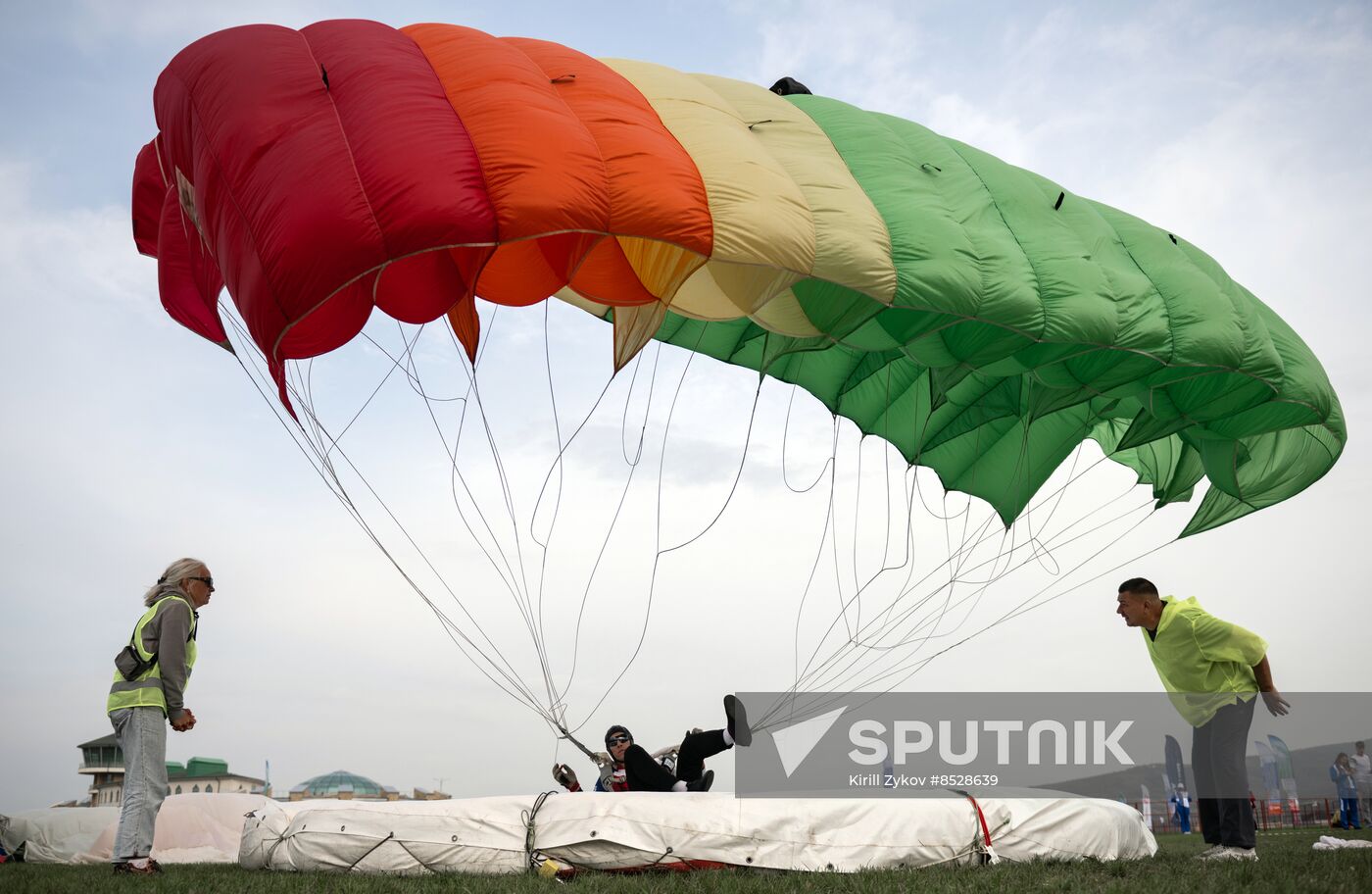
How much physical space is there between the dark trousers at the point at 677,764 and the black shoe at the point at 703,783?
25 mm

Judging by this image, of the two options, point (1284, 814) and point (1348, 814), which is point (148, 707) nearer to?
point (1348, 814)

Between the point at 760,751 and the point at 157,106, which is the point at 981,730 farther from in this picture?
the point at 157,106

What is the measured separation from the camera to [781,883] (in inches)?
167

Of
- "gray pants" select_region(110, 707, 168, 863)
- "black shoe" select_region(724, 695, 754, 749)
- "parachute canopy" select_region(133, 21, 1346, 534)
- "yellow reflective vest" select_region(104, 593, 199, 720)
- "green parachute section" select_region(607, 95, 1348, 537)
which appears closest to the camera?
"parachute canopy" select_region(133, 21, 1346, 534)

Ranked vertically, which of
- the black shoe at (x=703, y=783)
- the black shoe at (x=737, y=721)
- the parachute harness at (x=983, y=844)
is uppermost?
the black shoe at (x=737, y=721)

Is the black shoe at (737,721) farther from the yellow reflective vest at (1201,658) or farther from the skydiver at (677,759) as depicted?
the yellow reflective vest at (1201,658)

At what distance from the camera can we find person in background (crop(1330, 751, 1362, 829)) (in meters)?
9.30

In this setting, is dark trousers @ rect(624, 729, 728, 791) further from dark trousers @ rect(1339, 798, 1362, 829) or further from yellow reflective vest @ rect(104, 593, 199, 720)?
dark trousers @ rect(1339, 798, 1362, 829)

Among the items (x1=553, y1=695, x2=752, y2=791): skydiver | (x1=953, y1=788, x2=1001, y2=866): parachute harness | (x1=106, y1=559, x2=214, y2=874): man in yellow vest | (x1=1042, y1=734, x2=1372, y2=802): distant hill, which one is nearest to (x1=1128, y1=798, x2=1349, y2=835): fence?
(x1=1042, y1=734, x2=1372, y2=802): distant hill

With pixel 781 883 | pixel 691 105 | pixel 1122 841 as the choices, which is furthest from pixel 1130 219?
pixel 781 883

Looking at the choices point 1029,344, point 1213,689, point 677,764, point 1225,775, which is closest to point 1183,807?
point 1225,775

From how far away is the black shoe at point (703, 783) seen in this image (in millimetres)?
5652

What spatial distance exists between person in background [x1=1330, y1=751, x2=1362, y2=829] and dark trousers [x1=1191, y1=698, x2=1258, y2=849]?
4.89m

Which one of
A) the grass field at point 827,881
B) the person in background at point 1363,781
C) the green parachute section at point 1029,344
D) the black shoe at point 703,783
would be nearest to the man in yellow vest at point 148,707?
the grass field at point 827,881
